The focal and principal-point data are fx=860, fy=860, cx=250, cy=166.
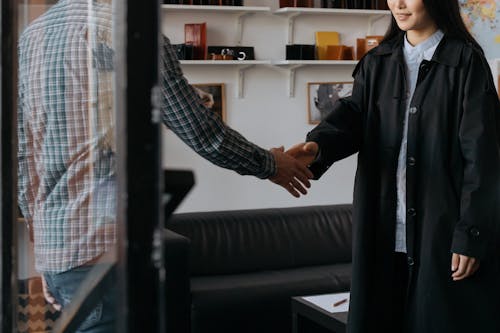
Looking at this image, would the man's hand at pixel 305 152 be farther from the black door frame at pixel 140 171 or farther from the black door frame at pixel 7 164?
the black door frame at pixel 140 171

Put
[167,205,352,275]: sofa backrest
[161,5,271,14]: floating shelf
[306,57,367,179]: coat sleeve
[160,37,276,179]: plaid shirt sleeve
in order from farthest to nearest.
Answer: [161,5,271,14]: floating shelf < [167,205,352,275]: sofa backrest < [306,57,367,179]: coat sleeve < [160,37,276,179]: plaid shirt sleeve

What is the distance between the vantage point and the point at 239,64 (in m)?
5.43

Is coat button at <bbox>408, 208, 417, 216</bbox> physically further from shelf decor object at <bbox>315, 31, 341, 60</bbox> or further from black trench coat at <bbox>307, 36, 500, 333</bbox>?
shelf decor object at <bbox>315, 31, 341, 60</bbox>

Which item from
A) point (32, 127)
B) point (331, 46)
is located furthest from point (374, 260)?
point (331, 46)

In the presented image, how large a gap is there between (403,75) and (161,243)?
155cm

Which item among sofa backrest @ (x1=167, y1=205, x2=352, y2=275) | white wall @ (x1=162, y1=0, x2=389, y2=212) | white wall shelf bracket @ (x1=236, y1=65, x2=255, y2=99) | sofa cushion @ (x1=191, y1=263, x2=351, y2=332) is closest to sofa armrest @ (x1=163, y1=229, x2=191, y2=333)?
sofa cushion @ (x1=191, y1=263, x2=351, y2=332)

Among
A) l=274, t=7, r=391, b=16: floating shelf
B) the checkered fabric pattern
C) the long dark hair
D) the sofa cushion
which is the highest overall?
l=274, t=7, r=391, b=16: floating shelf

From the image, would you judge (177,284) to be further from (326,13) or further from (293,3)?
(326,13)

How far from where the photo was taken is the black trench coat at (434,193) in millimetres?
1949

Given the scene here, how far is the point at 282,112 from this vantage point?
564 centimetres

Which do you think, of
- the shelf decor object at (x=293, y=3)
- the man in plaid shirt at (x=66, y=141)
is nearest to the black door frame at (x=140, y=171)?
the man in plaid shirt at (x=66, y=141)

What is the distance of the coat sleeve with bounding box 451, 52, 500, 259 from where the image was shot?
1.92 metres

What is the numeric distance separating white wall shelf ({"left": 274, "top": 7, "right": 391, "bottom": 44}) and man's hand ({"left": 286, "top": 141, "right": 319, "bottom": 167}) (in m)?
3.30

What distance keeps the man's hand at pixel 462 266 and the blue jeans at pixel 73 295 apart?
40.5 inches
